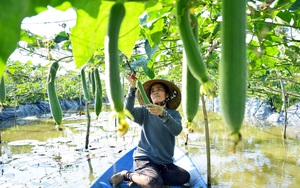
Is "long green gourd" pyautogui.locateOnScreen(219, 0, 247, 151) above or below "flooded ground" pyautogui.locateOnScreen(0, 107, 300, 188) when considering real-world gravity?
above

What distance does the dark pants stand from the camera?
4.59 meters

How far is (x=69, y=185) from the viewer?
7.00 meters

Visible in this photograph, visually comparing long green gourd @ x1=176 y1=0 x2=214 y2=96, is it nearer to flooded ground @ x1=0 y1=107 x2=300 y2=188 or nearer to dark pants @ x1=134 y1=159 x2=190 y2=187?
dark pants @ x1=134 y1=159 x2=190 y2=187

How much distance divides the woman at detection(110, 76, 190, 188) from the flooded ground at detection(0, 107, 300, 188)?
8.10 ft

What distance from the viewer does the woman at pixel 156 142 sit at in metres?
4.54

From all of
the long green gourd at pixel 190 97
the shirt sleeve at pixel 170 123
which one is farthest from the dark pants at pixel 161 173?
the long green gourd at pixel 190 97

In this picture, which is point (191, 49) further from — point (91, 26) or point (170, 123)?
point (170, 123)

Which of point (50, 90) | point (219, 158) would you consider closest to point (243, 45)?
point (50, 90)

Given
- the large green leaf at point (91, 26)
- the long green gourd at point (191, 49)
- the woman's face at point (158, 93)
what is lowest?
the woman's face at point (158, 93)

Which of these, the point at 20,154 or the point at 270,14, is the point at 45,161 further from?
the point at 270,14

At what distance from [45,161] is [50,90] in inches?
349

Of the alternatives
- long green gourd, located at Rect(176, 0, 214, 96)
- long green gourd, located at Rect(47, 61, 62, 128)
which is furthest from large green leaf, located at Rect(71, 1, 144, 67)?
long green gourd, located at Rect(176, 0, 214, 96)

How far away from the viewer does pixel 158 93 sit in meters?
4.45

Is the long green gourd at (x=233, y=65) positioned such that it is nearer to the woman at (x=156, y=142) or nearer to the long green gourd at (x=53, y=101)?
the long green gourd at (x=53, y=101)
